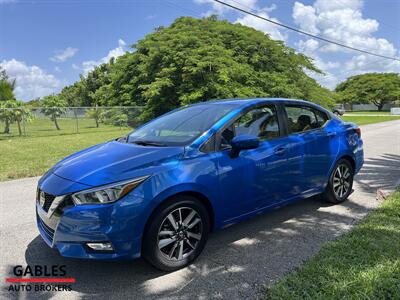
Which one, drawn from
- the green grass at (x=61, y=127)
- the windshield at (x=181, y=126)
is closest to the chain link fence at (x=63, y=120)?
the green grass at (x=61, y=127)

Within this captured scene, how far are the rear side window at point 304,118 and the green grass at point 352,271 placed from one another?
144cm

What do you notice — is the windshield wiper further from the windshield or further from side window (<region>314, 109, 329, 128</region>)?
side window (<region>314, 109, 329, 128</region>)

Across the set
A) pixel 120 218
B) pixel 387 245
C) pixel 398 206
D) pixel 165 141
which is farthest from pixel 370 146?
pixel 120 218

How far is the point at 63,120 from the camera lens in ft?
71.7

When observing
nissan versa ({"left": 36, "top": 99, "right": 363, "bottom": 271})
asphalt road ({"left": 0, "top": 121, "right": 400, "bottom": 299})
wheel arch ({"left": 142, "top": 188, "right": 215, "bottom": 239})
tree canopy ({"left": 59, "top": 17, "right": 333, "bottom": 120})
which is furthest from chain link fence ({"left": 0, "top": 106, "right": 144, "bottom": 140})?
wheel arch ({"left": 142, "top": 188, "right": 215, "bottom": 239})

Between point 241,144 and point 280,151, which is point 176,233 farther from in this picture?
point 280,151

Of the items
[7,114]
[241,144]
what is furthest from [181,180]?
[7,114]

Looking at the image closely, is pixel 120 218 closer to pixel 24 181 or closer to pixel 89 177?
pixel 89 177

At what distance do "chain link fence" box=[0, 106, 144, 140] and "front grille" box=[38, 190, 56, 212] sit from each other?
16.2 meters

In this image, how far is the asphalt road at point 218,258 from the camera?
2934mm

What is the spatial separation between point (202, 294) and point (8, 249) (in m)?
2.33

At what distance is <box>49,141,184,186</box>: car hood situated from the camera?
Answer: 116 inches

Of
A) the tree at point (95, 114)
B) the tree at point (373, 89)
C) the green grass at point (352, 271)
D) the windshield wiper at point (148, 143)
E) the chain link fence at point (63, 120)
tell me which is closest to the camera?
the green grass at point (352, 271)

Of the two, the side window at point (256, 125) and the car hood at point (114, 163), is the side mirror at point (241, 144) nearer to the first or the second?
the side window at point (256, 125)
